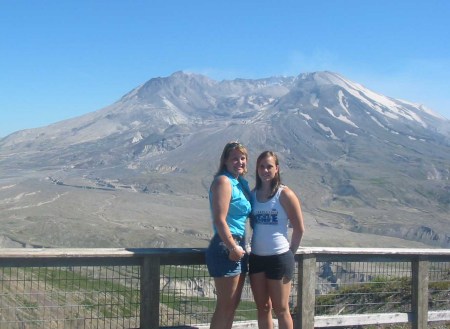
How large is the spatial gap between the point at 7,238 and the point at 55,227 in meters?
10.8

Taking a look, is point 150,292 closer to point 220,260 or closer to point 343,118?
point 220,260

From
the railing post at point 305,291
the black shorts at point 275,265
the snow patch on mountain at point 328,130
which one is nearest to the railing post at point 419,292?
the railing post at point 305,291

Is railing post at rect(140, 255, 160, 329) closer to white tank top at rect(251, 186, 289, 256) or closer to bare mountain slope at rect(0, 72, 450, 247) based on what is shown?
white tank top at rect(251, 186, 289, 256)

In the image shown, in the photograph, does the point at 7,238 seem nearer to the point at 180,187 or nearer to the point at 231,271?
the point at 180,187

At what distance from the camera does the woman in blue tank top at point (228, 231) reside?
15.1 feet

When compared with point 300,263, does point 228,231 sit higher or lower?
higher

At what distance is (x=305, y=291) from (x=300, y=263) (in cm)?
24

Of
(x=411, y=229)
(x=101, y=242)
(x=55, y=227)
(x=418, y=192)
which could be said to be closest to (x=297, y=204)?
(x=101, y=242)

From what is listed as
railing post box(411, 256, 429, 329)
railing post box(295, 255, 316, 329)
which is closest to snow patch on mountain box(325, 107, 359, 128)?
railing post box(411, 256, 429, 329)

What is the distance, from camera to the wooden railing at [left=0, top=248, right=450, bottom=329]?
4805 millimetres

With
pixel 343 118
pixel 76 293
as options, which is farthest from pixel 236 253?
pixel 343 118

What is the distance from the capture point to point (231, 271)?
15.4ft

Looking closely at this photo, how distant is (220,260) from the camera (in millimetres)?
4672

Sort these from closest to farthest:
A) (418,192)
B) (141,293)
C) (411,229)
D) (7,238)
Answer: (141,293) < (7,238) < (411,229) < (418,192)
